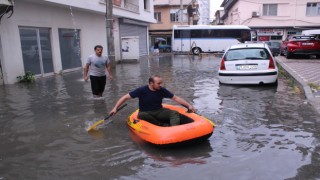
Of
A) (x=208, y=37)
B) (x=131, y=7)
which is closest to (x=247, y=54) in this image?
(x=131, y=7)

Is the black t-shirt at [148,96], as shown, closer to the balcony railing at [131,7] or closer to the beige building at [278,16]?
the balcony railing at [131,7]

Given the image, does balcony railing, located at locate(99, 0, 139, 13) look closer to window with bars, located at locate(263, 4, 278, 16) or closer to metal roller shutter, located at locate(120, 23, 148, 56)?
metal roller shutter, located at locate(120, 23, 148, 56)

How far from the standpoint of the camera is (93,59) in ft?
29.2

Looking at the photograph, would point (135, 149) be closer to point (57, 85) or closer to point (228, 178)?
point (228, 178)

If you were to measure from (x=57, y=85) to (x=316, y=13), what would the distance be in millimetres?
36142

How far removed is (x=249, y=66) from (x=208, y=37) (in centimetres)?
2354

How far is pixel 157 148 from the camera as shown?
5.23m

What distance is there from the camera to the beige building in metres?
38.5

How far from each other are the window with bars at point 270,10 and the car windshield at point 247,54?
1225 inches

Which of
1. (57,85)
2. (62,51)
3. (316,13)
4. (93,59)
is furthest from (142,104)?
(316,13)

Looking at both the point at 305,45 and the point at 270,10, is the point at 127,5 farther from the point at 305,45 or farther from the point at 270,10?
the point at 270,10

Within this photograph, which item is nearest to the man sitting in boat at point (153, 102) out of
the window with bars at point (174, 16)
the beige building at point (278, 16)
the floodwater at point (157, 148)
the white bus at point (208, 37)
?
the floodwater at point (157, 148)

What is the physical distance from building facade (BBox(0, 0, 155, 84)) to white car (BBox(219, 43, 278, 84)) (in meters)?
8.37

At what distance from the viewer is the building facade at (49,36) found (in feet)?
41.9
